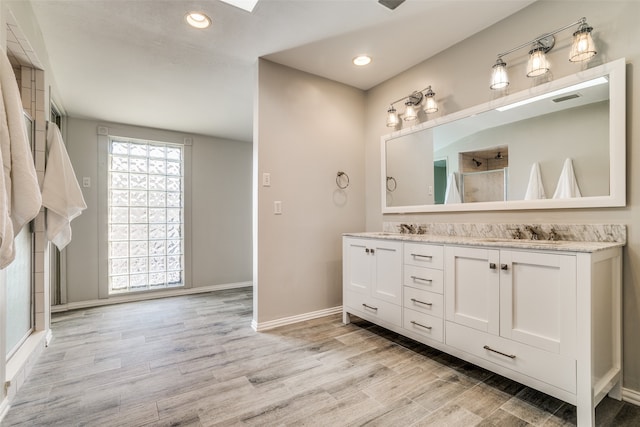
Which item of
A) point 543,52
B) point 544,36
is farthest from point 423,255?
point 544,36

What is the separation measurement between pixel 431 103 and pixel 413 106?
0.75 ft

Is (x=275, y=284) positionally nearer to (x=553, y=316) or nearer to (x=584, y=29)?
(x=553, y=316)

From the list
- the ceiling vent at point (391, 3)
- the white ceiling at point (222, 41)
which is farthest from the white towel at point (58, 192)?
the ceiling vent at point (391, 3)

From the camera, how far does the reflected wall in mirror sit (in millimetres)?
1630

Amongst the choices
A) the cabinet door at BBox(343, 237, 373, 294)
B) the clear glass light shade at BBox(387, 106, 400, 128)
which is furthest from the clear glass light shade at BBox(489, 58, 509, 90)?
the cabinet door at BBox(343, 237, 373, 294)

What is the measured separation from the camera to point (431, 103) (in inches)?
98.0

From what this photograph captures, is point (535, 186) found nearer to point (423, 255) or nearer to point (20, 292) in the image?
point (423, 255)

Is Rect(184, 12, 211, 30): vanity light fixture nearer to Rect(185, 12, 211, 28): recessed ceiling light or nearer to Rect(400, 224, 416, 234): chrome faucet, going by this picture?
Rect(185, 12, 211, 28): recessed ceiling light

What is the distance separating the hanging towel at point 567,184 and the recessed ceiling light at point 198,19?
8.10 ft

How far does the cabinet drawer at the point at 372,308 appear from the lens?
226 cm

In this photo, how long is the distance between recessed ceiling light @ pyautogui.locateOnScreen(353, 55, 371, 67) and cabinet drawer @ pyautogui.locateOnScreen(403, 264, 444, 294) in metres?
1.80

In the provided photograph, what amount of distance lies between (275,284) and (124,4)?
227cm

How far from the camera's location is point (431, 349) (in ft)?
7.25

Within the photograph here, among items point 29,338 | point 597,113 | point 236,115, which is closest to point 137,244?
point 29,338
